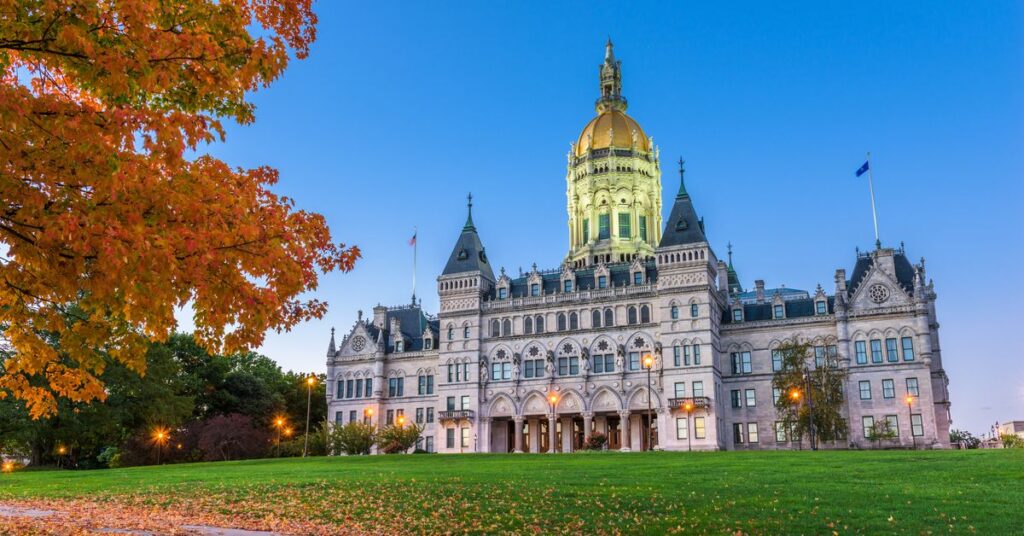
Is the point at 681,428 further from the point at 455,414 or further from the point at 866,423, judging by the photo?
the point at 455,414

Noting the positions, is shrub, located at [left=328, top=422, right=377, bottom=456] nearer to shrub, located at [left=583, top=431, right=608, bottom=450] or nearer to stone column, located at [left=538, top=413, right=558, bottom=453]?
stone column, located at [left=538, top=413, right=558, bottom=453]

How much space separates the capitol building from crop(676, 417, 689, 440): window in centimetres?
9

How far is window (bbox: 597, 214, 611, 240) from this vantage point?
85.5 metres

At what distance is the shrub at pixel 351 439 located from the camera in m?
63.8

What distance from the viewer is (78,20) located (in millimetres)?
9047

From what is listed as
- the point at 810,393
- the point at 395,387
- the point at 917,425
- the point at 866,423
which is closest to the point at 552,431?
the point at 395,387

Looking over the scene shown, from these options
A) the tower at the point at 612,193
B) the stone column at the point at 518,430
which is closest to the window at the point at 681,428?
the stone column at the point at 518,430

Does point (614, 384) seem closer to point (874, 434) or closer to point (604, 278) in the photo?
point (604, 278)

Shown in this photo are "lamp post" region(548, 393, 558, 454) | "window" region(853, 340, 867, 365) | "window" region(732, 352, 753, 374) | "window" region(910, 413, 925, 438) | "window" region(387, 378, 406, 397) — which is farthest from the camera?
"window" region(387, 378, 406, 397)

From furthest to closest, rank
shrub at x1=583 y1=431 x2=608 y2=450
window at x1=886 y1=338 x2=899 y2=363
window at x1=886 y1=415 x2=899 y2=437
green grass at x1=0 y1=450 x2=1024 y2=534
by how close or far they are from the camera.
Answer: window at x1=886 y1=338 x2=899 y2=363 < window at x1=886 y1=415 x2=899 y2=437 < shrub at x1=583 y1=431 x2=608 y2=450 < green grass at x1=0 y1=450 x2=1024 y2=534

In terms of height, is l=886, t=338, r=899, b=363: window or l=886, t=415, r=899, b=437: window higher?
l=886, t=338, r=899, b=363: window

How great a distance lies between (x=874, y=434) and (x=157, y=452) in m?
52.6

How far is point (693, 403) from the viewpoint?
212 feet

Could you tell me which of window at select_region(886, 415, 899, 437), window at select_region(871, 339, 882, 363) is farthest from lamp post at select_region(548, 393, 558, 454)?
window at select_region(886, 415, 899, 437)
